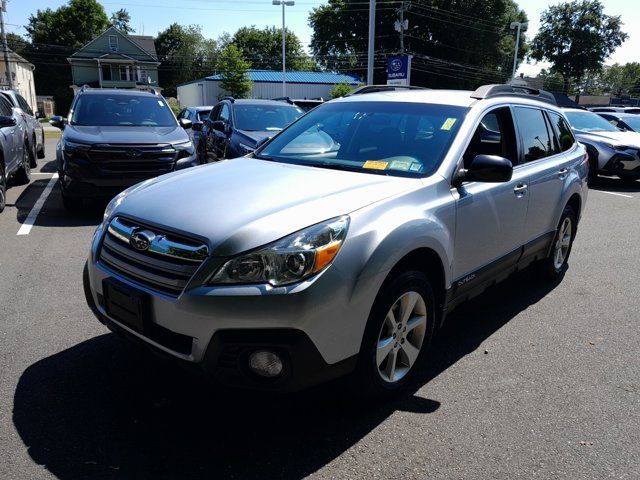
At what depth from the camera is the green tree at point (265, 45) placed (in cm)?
8438

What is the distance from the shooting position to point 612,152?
11.7 metres

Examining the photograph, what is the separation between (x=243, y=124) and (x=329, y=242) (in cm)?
775

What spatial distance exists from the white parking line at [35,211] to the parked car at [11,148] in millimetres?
429

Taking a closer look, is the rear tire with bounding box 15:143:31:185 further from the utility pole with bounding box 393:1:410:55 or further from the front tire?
the utility pole with bounding box 393:1:410:55

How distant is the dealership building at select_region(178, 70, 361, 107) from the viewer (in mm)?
52500

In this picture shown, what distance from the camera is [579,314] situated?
15.0 ft

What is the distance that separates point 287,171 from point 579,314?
9.58 feet

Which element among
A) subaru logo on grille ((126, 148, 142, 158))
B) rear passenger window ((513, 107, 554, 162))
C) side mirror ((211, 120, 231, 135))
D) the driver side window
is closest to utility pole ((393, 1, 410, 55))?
side mirror ((211, 120, 231, 135))

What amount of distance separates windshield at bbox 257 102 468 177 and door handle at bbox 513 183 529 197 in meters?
0.77

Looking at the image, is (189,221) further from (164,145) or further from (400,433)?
(164,145)

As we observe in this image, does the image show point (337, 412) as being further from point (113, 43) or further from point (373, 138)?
point (113, 43)

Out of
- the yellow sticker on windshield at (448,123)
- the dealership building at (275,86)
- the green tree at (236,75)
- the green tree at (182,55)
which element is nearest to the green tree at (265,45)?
the green tree at (182,55)

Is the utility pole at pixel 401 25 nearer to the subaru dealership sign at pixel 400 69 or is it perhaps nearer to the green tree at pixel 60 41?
the subaru dealership sign at pixel 400 69

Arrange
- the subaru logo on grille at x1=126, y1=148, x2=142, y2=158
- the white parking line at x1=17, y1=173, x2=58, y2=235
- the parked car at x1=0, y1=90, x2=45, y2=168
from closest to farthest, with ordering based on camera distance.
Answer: the white parking line at x1=17, y1=173, x2=58, y2=235
the subaru logo on grille at x1=126, y1=148, x2=142, y2=158
the parked car at x1=0, y1=90, x2=45, y2=168
